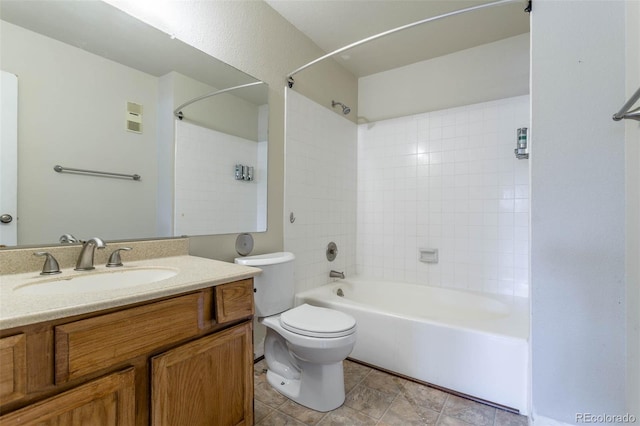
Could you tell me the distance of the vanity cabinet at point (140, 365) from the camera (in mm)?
656

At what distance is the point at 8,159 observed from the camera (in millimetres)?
1020

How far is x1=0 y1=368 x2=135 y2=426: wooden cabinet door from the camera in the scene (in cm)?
66

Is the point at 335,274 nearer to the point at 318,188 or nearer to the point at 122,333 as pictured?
the point at 318,188

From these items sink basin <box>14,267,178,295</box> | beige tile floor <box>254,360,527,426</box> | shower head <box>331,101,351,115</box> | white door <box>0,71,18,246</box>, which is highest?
shower head <box>331,101,351,115</box>

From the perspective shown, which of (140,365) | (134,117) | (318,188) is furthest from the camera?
(318,188)

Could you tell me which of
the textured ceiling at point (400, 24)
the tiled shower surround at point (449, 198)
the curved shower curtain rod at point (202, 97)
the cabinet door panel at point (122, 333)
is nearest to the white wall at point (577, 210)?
the textured ceiling at point (400, 24)

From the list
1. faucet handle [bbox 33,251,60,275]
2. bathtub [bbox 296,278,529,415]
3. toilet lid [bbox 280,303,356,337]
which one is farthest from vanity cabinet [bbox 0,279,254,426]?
bathtub [bbox 296,278,529,415]

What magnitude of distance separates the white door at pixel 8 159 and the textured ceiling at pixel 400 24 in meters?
1.57

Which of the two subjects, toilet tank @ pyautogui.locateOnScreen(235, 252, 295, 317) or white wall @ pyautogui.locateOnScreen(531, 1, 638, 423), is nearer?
white wall @ pyautogui.locateOnScreen(531, 1, 638, 423)

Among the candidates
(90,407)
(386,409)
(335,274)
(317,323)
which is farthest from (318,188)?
(90,407)

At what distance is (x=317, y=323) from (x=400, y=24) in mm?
2213

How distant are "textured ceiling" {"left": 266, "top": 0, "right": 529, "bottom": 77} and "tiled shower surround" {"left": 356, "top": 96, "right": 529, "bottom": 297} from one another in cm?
53

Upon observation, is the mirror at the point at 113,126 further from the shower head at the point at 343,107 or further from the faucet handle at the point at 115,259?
the shower head at the point at 343,107

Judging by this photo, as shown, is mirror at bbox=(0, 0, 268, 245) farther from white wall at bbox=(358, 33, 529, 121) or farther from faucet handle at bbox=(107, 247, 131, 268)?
white wall at bbox=(358, 33, 529, 121)
